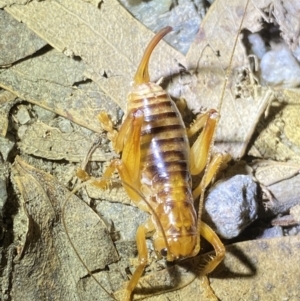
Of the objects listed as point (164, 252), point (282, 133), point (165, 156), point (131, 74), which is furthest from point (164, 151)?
point (282, 133)

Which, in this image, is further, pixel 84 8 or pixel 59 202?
pixel 84 8

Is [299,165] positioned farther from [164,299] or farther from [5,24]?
[5,24]

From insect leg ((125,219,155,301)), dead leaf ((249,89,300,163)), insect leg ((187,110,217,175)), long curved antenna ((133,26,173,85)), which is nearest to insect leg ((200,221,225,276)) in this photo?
insect leg ((125,219,155,301))

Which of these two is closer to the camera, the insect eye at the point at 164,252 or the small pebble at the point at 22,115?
the insect eye at the point at 164,252

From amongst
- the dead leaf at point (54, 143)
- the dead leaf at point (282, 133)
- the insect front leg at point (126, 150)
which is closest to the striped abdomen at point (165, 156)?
the insect front leg at point (126, 150)

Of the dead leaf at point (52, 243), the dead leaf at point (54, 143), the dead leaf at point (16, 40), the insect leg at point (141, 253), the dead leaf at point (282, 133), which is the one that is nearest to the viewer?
the dead leaf at point (52, 243)

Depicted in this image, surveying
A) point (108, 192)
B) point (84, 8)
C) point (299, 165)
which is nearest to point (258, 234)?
point (299, 165)

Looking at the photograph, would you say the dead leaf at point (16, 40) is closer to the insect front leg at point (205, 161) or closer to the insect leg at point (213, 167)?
the insect front leg at point (205, 161)
